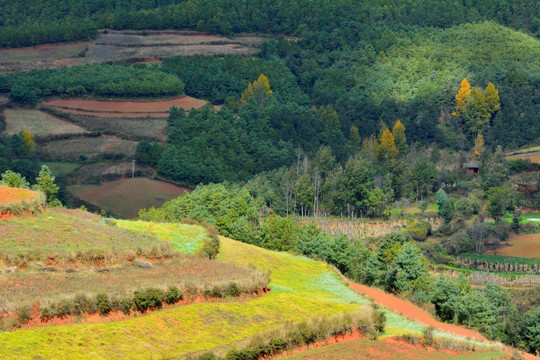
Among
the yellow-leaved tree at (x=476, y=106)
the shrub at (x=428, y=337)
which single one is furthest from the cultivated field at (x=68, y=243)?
the yellow-leaved tree at (x=476, y=106)

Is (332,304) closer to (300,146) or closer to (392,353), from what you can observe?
(392,353)

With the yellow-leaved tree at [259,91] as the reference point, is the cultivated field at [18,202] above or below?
above

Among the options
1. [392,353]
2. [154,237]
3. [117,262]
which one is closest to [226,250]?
[154,237]

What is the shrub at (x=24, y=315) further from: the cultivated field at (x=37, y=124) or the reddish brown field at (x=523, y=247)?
the cultivated field at (x=37, y=124)

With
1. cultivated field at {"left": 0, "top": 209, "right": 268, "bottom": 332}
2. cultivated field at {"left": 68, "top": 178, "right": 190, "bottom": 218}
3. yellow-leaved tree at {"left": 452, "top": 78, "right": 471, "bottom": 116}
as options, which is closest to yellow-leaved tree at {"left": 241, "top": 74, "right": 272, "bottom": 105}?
yellow-leaved tree at {"left": 452, "top": 78, "right": 471, "bottom": 116}

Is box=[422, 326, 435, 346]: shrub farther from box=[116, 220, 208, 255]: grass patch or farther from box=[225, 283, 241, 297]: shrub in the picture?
box=[116, 220, 208, 255]: grass patch

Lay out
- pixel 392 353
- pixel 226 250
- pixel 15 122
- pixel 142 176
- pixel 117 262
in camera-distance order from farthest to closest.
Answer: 1. pixel 15 122
2. pixel 142 176
3. pixel 226 250
4. pixel 117 262
5. pixel 392 353

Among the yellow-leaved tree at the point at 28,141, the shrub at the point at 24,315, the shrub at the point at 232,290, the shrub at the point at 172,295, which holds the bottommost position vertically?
the yellow-leaved tree at the point at 28,141

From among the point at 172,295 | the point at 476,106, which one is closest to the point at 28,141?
the point at 476,106

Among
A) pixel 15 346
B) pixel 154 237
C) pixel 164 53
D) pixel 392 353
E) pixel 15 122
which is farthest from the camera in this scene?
pixel 164 53
